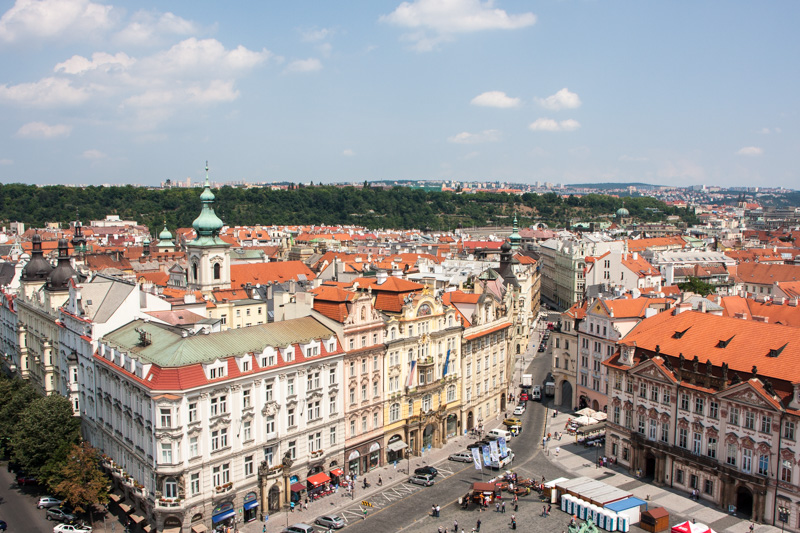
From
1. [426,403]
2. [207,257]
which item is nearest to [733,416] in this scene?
[426,403]

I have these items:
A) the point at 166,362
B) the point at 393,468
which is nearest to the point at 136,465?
the point at 166,362

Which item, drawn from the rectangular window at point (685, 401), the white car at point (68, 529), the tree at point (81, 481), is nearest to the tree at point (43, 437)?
the tree at point (81, 481)

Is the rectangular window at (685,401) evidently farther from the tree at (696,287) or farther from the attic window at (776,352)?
the tree at (696,287)

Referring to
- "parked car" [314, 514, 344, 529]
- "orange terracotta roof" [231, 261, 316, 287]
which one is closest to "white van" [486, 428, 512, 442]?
"parked car" [314, 514, 344, 529]

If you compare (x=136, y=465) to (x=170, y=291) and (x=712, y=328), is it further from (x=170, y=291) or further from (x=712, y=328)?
(x=712, y=328)

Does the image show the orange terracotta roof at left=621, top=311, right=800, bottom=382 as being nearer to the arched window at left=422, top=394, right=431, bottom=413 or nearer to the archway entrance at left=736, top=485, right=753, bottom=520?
the archway entrance at left=736, top=485, right=753, bottom=520

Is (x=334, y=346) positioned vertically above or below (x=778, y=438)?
above
